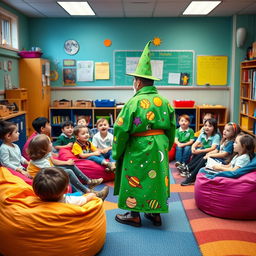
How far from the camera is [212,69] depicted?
6836mm

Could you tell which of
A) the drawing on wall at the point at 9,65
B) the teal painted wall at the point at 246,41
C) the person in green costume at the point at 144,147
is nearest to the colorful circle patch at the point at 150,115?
the person in green costume at the point at 144,147

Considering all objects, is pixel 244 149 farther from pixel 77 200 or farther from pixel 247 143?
pixel 77 200

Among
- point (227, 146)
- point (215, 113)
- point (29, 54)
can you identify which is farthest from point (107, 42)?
point (227, 146)

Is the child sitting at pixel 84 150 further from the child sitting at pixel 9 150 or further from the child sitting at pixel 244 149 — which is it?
the child sitting at pixel 244 149

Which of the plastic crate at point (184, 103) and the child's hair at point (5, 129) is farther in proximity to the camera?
the plastic crate at point (184, 103)

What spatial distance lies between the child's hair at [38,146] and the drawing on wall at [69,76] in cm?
418

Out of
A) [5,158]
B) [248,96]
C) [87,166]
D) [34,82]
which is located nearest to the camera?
[5,158]

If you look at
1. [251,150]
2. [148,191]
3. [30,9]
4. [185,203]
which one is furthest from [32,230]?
[30,9]

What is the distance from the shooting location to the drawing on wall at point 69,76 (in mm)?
6852

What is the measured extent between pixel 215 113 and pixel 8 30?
4.49 meters

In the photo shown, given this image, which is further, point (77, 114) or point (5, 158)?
point (77, 114)

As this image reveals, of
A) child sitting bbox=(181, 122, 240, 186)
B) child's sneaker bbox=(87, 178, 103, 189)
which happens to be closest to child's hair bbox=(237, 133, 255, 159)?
child sitting bbox=(181, 122, 240, 186)

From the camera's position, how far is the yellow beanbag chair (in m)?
2.09

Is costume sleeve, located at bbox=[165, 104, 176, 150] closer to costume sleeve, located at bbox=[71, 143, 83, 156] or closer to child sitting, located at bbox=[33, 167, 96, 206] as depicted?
child sitting, located at bbox=[33, 167, 96, 206]
